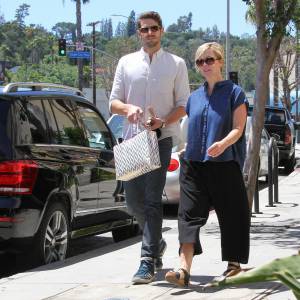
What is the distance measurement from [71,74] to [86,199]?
98916 millimetres

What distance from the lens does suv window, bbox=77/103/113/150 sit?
789 centimetres

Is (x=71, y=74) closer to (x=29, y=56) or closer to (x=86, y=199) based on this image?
(x=29, y=56)

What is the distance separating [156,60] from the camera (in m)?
5.52

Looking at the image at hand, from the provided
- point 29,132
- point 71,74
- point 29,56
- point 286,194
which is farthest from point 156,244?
point 29,56

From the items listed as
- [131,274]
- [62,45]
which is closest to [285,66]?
[62,45]

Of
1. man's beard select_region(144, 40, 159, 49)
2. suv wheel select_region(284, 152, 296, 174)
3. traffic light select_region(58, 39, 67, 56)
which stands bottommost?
suv wheel select_region(284, 152, 296, 174)

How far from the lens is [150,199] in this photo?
5.43 metres

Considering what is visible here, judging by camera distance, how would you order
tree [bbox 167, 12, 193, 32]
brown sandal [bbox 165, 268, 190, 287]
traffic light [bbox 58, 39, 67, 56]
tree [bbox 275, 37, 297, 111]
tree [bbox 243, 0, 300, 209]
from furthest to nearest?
tree [bbox 167, 12, 193, 32] < traffic light [bbox 58, 39, 67, 56] < tree [bbox 275, 37, 297, 111] < tree [bbox 243, 0, 300, 209] < brown sandal [bbox 165, 268, 190, 287]

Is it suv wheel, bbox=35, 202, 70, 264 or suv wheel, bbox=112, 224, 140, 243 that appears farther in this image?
suv wheel, bbox=112, 224, 140, 243

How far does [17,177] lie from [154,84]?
1.50 meters

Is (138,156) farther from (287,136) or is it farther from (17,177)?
(287,136)

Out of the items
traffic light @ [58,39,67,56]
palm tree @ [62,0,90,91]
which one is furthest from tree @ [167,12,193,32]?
traffic light @ [58,39,67,56]

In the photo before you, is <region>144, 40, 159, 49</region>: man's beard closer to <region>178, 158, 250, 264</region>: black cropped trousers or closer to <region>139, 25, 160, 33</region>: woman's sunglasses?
<region>139, 25, 160, 33</region>: woman's sunglasses

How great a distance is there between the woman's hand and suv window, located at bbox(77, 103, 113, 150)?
9.80 ft
